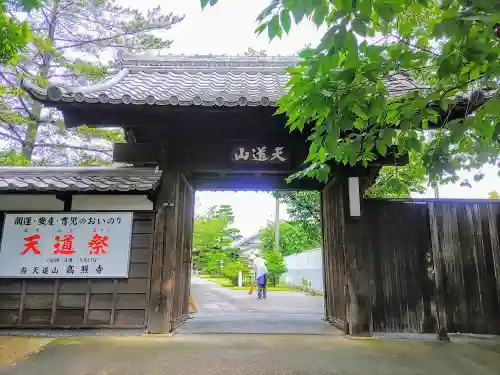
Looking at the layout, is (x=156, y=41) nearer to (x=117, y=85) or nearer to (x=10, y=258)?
(x=117, y=85)

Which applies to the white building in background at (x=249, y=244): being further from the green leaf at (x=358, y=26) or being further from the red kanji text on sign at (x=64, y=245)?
the green leaf at (x=358, y=26)

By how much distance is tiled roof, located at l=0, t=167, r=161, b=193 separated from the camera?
5.11 m

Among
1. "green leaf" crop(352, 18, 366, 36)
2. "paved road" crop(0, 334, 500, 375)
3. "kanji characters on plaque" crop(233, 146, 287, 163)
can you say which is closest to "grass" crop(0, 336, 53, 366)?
"paved road" crop(0, 334, 500, 375)

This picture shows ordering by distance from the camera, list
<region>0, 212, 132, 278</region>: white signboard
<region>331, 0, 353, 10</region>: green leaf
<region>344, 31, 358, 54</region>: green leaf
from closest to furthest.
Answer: <region>331, 0, 353, 10</region>: green leaf < <region>344, 31, 358, 54</region>: green leaf < <region>0, 212, 132, 278</region>: white signboard

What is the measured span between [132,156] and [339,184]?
3.36 metres

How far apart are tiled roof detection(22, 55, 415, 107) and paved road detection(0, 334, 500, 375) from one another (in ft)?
10.3

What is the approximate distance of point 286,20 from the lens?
209 cm

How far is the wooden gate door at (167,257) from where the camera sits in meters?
5.16

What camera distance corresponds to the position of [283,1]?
2111 millimetres

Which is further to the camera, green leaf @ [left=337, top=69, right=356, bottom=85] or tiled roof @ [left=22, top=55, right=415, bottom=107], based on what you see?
tiled roof @ [left=22, top=55, right=415, bottom=107]

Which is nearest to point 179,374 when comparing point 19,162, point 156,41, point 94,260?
point 94,260

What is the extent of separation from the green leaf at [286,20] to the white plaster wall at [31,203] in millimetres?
4885

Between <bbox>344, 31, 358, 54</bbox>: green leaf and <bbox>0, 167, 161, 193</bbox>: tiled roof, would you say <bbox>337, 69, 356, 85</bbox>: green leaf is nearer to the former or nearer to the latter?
<bbox>344, 31, 358, 54</bbox>: green leaf

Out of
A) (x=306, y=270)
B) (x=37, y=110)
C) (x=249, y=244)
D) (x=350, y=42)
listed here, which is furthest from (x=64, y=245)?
(x=249, y=244)
